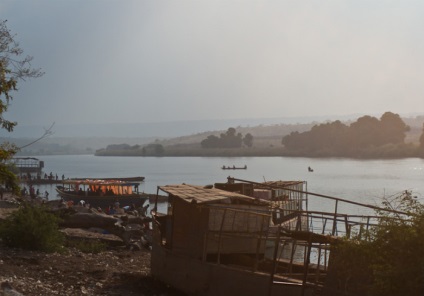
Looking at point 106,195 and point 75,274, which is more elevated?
point 75,274

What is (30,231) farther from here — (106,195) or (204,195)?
(106,195)

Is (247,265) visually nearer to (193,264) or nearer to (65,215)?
(193,264)

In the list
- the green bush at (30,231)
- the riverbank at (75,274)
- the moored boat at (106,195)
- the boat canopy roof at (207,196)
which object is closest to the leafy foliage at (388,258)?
the boat canopy roof at (207,196)

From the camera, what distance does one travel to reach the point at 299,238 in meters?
18.5

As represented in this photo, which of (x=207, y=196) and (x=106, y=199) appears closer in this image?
(x=207, y=196)

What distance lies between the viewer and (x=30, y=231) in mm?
27312

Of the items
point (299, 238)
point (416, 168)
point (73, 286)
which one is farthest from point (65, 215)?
point (416, 168)

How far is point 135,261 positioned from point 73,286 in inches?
327

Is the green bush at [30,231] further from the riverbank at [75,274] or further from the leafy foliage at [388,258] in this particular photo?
the leafy foliage at [388,258]

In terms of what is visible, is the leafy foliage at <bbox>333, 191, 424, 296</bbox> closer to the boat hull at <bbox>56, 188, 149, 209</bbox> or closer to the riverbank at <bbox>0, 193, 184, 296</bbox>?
the riverbank at <bbox>0, 193, 184, 296</bbox>

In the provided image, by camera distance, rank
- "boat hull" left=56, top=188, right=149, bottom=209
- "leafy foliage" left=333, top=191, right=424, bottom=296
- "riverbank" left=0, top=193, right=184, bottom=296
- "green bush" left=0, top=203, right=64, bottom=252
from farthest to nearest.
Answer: "boat hull" left=56, top=188, right=149, bottom=209, "green bush" left=0, top=203, right=64, bottom=252, "riverbank" left=0, top=193, right=184, bottom=296, "leafy foliage" left=333, top=191, right=424, bottom=296

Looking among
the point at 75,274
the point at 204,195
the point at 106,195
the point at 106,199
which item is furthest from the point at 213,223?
the point at 106,195

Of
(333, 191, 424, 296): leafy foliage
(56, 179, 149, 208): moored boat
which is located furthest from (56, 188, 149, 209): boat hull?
(333, 191, 424, 296): leafy foliage

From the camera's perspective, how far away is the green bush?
27281mm
